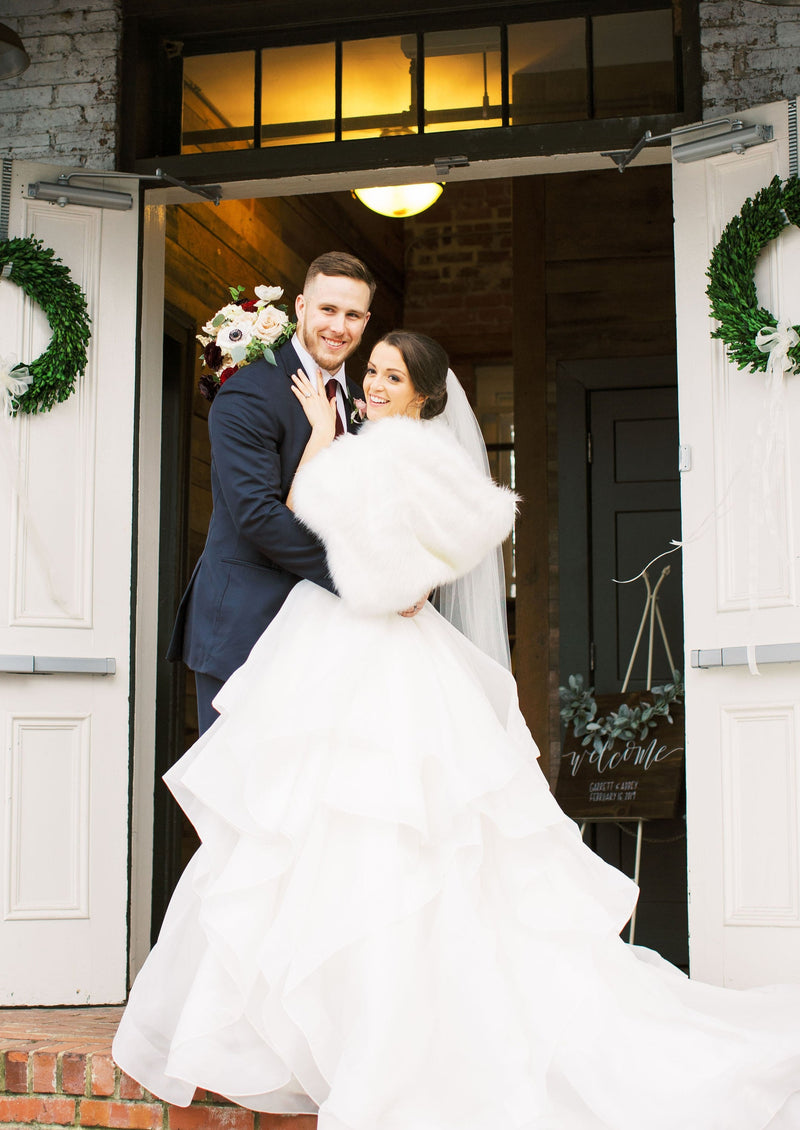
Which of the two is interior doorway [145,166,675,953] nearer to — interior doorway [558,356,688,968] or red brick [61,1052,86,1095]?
interior doorway [558,356,688,968]

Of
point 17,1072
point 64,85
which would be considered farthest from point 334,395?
point 64,85

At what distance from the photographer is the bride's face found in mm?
2990

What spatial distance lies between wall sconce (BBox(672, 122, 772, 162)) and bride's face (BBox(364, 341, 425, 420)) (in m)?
1.32

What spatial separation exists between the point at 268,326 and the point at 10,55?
4.81 feet

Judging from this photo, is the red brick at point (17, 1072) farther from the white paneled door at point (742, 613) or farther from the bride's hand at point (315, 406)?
the white paneled door at point (742, 613)

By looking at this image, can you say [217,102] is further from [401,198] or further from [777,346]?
[777,346]

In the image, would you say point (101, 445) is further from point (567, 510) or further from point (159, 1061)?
point (567, 510)

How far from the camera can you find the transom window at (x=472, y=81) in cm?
393

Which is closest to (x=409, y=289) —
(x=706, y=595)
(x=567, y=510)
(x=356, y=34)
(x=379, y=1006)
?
(x=567, y=510)

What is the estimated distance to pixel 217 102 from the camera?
4.17 metres

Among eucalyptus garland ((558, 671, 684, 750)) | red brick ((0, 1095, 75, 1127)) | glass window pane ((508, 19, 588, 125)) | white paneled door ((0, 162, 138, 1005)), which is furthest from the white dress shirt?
eucalyptus garland ((558, 671, 684, 750))

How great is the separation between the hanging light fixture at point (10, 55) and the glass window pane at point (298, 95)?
0.77m

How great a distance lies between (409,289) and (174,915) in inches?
298

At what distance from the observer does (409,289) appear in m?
Answer: 9.71
